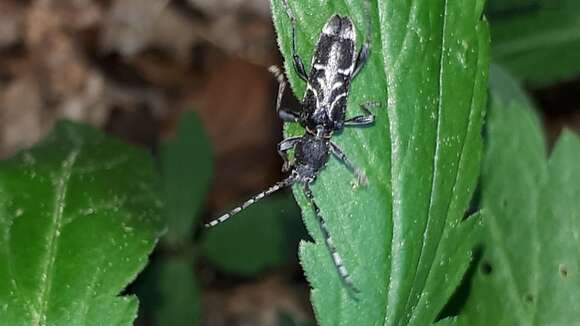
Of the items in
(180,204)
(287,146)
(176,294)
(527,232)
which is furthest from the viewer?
(180,204)

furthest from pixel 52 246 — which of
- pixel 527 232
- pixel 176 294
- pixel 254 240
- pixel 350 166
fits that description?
pixel 254 240

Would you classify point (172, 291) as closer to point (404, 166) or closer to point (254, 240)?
point (254, 240)

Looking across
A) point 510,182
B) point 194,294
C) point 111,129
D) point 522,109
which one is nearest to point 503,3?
point 522,109

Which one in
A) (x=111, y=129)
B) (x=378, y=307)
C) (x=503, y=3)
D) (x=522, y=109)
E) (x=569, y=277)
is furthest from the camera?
(x=111, y=129)

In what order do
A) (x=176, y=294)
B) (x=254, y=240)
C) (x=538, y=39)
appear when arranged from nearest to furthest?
(x=176, y=294) → (x=538, y=39) → (x=254, y=240)

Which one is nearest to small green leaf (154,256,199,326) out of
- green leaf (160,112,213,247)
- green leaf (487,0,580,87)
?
green leaf (160,112,213,247)

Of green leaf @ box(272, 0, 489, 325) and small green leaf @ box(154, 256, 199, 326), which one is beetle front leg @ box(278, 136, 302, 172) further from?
small green leaf @ box(154, 256, 199, 326)

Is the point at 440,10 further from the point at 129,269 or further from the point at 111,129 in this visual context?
the point at 111,129
